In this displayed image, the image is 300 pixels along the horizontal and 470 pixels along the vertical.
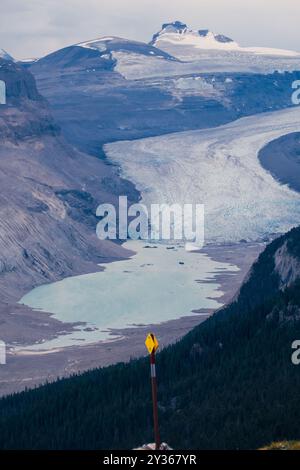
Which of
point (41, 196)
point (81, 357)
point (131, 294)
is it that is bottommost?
point (131, 294)

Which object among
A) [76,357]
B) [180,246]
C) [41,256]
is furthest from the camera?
[180,246]

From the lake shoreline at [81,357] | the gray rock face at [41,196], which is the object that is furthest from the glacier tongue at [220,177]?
the lake shoreline at [81,357]

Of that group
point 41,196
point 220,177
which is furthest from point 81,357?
point 220,177

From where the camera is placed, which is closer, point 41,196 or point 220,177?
point 41,196

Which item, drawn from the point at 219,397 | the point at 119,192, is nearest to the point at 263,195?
the point at 119,192

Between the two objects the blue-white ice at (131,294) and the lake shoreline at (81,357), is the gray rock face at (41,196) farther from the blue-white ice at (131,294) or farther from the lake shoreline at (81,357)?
the lake shoreline at (81,357)

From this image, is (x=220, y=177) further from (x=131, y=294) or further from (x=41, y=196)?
(x=131, y=294)
